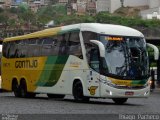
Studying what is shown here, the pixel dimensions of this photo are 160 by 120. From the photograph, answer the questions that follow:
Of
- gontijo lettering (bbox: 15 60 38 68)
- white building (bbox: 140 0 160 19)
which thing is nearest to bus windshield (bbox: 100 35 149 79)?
gontijo lettering (bbox: 15 60 38 68)

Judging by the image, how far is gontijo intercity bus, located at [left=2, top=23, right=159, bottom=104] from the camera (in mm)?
23297

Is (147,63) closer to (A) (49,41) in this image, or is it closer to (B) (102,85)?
(B) (102,85)

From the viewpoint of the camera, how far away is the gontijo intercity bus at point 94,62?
23297 millimetres

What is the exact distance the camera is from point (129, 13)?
184 m

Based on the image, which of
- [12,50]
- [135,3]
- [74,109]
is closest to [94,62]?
[74,109]

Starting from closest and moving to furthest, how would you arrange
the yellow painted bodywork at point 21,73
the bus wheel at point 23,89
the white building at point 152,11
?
1. the yellow painted bodywork at point 21,73
2. the bus wheel at point 23,89
3. the white building at point 152,11

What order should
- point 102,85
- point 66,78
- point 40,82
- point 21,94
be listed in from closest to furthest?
point 102,85 → point 66,78 → point 40,82 → point 21,94

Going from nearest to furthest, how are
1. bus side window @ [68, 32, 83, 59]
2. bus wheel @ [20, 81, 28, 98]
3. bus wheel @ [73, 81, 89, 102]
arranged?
bus side window @ [68, 32, 83, 59] → bus wheel @ [73, 81, 89, 102] → bus wheel @ [20, 81, 28, 98]

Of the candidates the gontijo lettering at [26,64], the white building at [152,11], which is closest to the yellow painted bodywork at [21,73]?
the gontijo lettering at [26,64]

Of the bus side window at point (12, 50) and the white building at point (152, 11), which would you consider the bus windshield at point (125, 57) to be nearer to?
the bus side window at point (12, 50)

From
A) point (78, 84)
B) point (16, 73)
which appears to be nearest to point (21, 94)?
point (16, 73)

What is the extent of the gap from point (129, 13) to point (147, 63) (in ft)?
527

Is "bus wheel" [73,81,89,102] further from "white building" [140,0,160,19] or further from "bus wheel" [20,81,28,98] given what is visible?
"white building" [140,0,160,19]

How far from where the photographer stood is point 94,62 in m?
23.6
